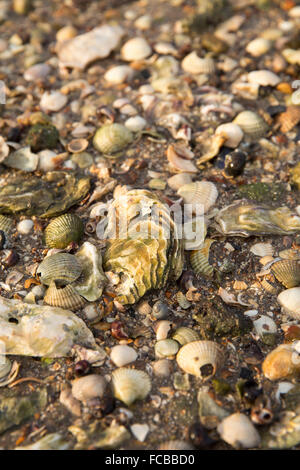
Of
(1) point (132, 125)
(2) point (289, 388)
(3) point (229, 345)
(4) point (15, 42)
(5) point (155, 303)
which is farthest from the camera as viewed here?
(4) point (15, 42)

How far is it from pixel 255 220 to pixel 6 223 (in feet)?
6.65

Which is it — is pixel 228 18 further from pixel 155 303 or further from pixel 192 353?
pixel 192 353

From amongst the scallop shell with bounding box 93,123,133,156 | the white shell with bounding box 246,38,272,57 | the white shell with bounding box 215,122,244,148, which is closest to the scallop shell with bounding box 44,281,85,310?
the scallop shell with bounding box 93,123,133,156

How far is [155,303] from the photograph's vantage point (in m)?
3.22

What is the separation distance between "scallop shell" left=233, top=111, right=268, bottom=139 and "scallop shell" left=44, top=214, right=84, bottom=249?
1832 millimetres

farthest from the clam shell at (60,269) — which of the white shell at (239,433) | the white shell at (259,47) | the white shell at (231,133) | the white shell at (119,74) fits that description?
the white shell at (259,47)

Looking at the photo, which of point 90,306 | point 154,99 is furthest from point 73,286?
point 154,99

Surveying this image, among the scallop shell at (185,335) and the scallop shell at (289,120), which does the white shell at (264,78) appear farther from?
the scallop shell at (185,335)

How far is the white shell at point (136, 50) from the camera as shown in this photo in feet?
16.6

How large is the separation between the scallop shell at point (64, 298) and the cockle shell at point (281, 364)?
1.32 metres

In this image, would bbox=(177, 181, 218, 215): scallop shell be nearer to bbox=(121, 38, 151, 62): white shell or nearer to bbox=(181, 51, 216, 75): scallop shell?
bbox=(181, 51, 216, 75): scallop shell

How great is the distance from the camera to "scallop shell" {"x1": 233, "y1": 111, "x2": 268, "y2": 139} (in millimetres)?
4245

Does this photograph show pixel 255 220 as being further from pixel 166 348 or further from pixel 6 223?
pixel 6 223

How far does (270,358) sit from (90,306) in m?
1.27
